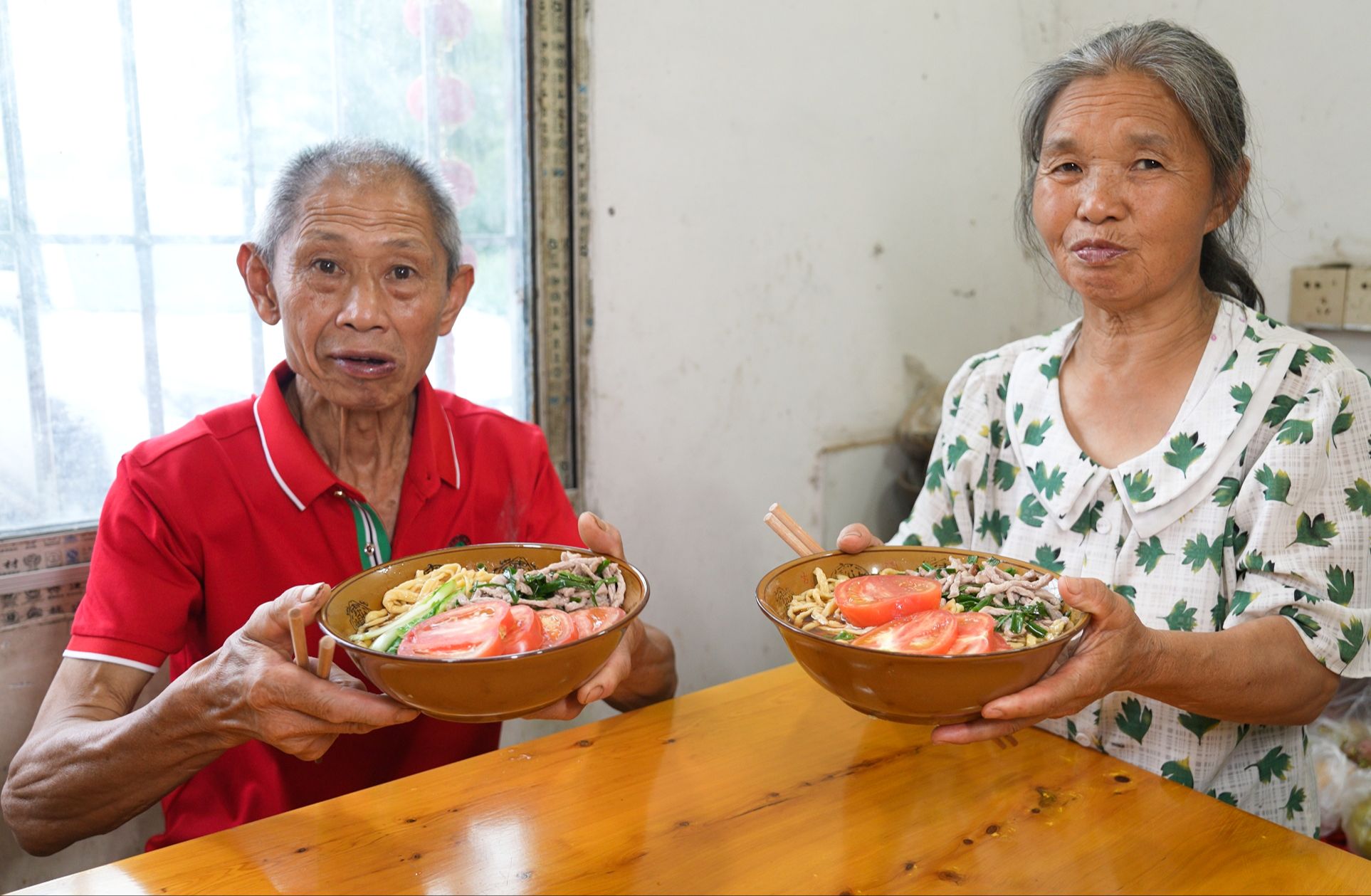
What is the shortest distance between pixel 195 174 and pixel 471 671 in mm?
1259

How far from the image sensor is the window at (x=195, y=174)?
1.68 meters

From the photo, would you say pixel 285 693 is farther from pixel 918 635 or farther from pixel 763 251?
pixel 763 251

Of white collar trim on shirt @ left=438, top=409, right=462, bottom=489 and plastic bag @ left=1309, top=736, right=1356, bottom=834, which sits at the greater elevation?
white collar trim on shirt @ left=438, top=409, right=462, bottom=489

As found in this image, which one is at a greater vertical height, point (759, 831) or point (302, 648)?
point (302, 648)

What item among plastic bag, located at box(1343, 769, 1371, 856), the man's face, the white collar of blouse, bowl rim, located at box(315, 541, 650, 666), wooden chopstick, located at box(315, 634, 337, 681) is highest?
the man's face

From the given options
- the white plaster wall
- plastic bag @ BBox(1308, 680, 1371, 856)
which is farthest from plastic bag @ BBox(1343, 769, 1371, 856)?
the white plaster wall

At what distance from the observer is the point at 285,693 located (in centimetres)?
111

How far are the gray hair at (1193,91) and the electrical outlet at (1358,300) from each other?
881 mm

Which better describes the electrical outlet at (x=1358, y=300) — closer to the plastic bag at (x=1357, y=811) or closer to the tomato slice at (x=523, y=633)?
the plastic bag at (x=1357, y=811)

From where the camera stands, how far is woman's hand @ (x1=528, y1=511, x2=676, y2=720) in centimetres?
121

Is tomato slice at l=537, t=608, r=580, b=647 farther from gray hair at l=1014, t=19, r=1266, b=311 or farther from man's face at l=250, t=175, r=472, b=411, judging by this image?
gray hair at l=1014, t=19, r=1266, b=311

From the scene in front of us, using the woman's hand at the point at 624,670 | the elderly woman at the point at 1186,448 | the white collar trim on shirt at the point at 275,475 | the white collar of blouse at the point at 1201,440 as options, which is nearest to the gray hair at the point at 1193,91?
the elderly woman at the point at 1186,448

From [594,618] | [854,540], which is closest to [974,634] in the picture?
[854,540]

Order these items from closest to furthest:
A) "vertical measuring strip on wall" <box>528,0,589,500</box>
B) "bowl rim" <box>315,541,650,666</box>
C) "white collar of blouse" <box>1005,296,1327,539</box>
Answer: "bowl rim" <box>315,541,650,666</box> → "white collar of blouse" <box>1005,296,1327,539</box> → "vertical measuring strip on wall" <box>528,0,589,500</box>
